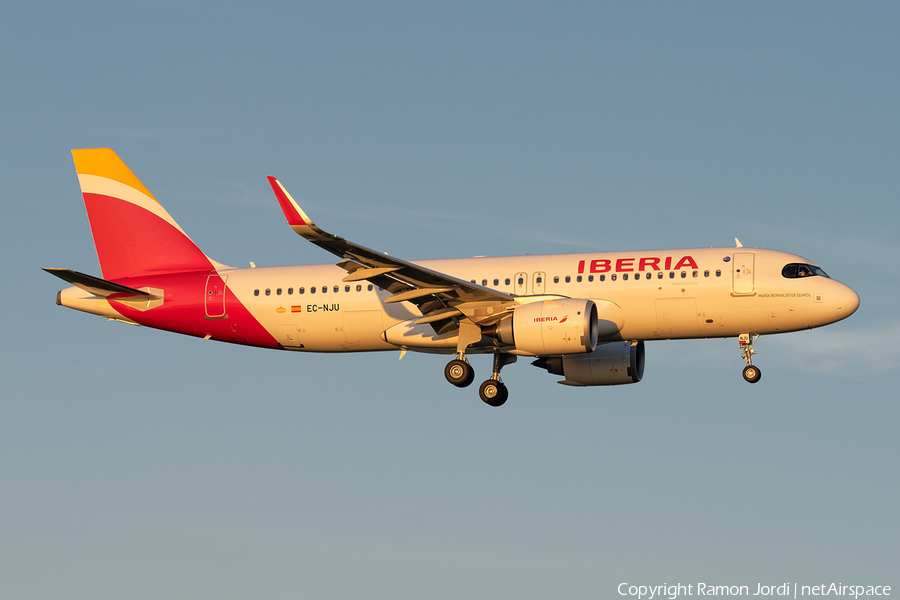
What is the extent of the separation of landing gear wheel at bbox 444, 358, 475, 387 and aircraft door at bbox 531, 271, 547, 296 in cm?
341

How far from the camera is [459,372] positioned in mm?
41031

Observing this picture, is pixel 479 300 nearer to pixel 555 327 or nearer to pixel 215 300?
pixel 555 327

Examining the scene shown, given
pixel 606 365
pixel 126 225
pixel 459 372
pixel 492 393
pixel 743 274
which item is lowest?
pixel 492 393

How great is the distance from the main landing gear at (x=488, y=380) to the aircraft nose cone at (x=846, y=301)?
37.2ft

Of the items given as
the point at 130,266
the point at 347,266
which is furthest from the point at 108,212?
the point at 347,266

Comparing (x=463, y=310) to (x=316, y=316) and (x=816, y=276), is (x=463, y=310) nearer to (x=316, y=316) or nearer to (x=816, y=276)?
(x=316, y=316)

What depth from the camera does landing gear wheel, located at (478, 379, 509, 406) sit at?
42.0 metres

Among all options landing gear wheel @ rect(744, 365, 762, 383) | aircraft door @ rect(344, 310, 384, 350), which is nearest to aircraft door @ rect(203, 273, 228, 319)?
aircraft door @ rect(344, 310, 384, 350)

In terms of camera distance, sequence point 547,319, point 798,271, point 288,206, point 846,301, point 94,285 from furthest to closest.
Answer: point 94,285
point 798,271
point 846,301
point 547,319
point 288,206

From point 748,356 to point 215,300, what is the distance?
1906cm

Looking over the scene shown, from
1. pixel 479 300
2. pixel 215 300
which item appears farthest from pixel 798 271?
pixel 215 300

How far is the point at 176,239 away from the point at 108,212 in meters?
3.14

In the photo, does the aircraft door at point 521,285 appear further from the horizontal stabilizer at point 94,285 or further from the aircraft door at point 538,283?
the horizontal stabilizer at point 94,285

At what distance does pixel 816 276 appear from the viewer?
Answer: 132 ft
